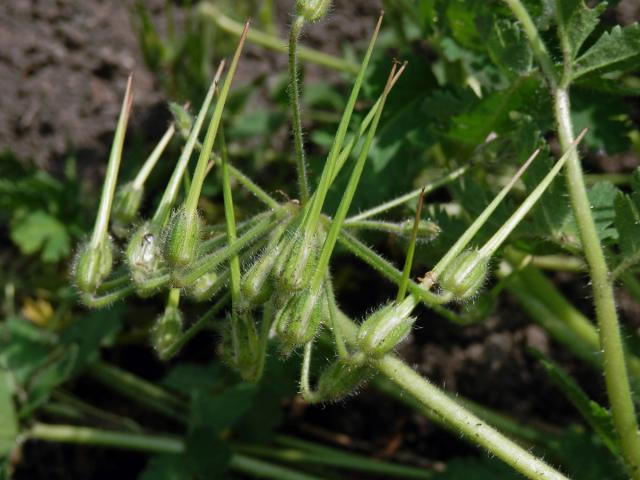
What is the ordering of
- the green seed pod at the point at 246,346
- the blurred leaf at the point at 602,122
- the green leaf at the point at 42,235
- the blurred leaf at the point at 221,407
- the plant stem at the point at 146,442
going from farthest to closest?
the green leaf at the point at 42,235 → the plant stem at the point at 146,442 → the blurred leaf at the point at 221,407 → the blurred leaf at the point at 602,122 → the green seed pod at the point at 246,346

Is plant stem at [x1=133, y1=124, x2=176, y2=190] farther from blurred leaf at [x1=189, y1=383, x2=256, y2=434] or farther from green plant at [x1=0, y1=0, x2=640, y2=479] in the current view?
blurred leaf at [x1=189, y1=383, x2=256, y2=434]

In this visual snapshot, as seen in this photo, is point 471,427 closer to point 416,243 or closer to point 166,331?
point 416,243

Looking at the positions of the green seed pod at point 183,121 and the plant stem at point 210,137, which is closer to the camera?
the plant stem at point 210,137

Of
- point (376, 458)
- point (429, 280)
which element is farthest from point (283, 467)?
point (429, 280)

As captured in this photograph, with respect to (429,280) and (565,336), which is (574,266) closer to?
(565,336)

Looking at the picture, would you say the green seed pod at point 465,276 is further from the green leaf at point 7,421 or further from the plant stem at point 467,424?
the green leaf at point 7,421

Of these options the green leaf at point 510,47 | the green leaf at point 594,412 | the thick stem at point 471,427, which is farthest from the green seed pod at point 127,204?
the green leaf at point 594,412
